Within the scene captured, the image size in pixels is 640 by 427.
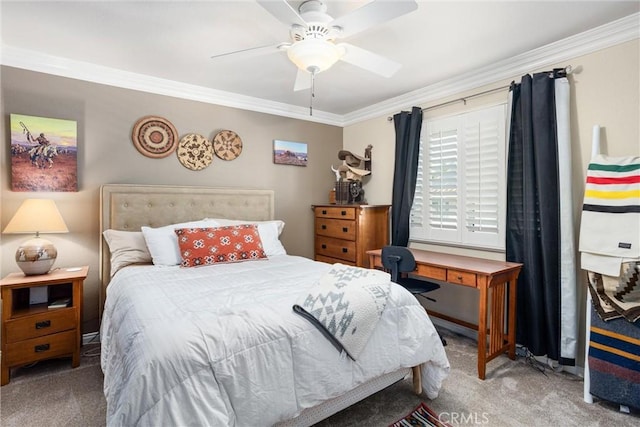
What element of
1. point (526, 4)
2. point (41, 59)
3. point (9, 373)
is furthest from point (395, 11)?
point (9, 373)

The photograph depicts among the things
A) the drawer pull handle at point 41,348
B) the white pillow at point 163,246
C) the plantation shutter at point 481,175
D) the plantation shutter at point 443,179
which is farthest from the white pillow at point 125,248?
the plantation shutter at point 481,175

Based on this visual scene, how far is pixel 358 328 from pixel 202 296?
34.3 inches

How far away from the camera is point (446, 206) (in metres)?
3.24

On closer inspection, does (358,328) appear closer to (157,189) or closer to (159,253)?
(159,253)

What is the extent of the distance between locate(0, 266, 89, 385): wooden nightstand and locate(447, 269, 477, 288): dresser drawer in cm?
286

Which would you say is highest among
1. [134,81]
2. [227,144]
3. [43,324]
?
[134,81]

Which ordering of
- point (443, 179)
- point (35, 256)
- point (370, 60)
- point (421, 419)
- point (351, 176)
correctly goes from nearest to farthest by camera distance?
point (421, 419) < point (370, 60) < point (35, 256) < point (443, 179) < point (351, 176)

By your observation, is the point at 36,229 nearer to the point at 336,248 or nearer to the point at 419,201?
the point at 336,248

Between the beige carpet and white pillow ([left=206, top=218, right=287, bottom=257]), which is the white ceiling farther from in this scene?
the beige carpet

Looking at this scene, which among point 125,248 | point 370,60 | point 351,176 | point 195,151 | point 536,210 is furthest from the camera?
point 351,176

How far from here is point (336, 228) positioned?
149 inches

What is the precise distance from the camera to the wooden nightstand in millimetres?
2209

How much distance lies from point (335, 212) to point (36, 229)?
8.84 feet

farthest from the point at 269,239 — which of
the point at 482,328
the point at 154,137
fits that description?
the point at 482,328
